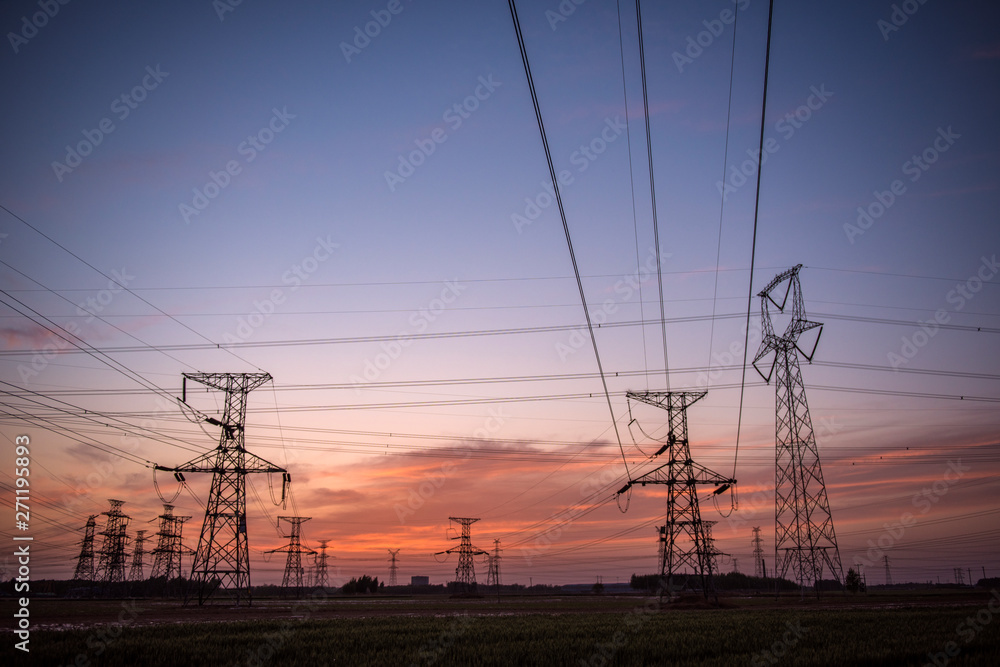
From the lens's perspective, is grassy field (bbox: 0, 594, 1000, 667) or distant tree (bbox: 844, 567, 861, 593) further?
distant tree (bbox: 844, 567, 861, 593)

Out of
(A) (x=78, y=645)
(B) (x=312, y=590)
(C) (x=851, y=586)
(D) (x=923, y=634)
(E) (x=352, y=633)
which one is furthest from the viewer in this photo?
(B) (x=312, y=590)

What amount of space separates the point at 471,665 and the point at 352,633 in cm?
1087

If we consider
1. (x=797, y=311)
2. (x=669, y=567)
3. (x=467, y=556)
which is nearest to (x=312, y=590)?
(x=467, y=556)

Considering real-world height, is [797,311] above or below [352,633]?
above

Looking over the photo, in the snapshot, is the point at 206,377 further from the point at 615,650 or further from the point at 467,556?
the point at 467,556

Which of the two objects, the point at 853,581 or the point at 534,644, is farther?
the point at 853,581

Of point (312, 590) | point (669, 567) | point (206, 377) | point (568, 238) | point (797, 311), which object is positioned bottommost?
point (312, 590)

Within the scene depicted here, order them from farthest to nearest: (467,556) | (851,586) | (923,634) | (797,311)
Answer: (467,556), (851,586), (797,311), (923,634)

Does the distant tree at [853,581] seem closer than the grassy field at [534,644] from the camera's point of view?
No

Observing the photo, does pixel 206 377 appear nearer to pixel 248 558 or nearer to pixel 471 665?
pixel 248 558

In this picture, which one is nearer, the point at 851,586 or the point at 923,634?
the point at 923,634

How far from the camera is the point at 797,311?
187ft

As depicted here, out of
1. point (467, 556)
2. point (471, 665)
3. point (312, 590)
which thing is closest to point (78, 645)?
point (471, 665)

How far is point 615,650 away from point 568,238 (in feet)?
47.6
